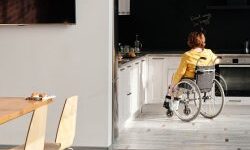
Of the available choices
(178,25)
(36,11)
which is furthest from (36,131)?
(178,25)

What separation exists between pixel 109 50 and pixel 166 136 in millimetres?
1475

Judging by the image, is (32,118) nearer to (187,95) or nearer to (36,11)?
(36,11)

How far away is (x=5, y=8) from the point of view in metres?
4.75

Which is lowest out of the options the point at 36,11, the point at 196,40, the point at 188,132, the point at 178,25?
the point at 188,132

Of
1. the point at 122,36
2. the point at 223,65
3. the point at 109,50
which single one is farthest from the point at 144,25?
the point at 109,50

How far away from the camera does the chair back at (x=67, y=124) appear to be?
3.18 meters

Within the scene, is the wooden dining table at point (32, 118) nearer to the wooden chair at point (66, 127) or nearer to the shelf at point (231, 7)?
the wooden chair at point (66, 127)

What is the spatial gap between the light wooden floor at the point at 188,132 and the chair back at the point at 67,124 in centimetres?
185

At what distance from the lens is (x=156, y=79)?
7.68m

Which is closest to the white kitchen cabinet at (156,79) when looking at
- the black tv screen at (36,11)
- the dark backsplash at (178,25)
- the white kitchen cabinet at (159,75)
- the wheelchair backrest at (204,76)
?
the white kitchen cabinet at (159,75)

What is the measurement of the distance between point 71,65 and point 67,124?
5.27 feet

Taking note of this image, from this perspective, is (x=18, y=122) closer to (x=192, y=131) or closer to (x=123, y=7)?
(x=192, y=131)

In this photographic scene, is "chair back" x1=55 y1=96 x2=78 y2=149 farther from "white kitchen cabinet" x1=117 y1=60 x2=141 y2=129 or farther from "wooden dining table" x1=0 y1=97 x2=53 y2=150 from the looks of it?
"white kitchen cabinet" x1=117 y1=60 x2=141 y2=129

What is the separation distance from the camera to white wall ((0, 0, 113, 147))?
15.6 feet
